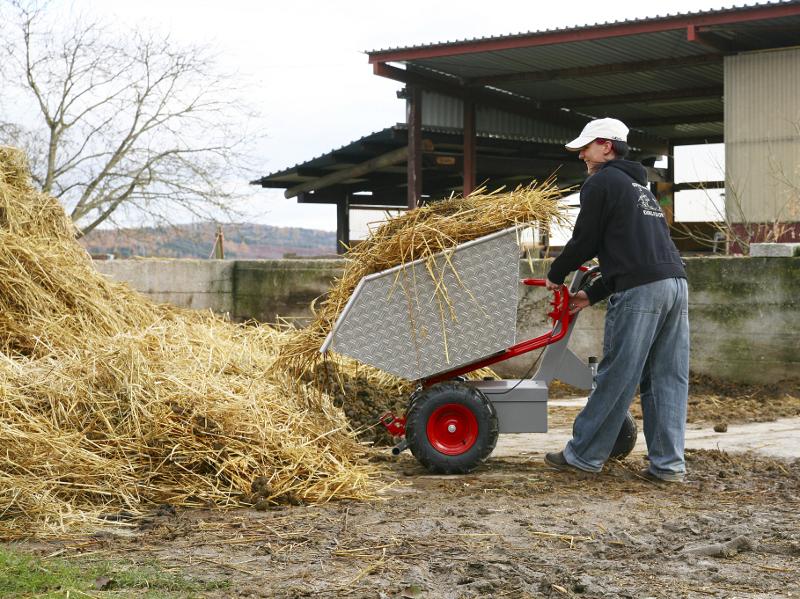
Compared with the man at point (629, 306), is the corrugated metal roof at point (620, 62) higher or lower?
higher

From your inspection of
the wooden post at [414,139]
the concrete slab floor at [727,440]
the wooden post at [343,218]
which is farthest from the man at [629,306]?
the wooden post at [343,218]

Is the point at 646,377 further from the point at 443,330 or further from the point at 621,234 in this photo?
the point at 443,330

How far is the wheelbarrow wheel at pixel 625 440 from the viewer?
5.88 metres

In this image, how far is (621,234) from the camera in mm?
5387

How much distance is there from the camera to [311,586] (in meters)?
3.49

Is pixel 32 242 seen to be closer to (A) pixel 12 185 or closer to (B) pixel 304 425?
(A) pixel 12 185

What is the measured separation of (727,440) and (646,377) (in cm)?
152

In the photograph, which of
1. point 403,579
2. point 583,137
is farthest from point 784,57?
point 403,579

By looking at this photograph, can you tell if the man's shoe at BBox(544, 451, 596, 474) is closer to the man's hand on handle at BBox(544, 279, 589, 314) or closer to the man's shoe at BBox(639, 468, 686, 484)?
the man's shoe at BBox(639, 468, 686, 484)

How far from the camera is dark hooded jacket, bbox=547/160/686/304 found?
536 cm

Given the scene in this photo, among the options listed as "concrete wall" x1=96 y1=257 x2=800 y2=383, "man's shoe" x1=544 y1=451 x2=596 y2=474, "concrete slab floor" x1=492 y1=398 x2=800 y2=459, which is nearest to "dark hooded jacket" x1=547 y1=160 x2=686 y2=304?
"man's shoe" x1=544 y1=451 x2=596 y2=474

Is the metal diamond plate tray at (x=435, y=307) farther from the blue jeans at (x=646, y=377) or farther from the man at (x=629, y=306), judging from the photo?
the blue jeans at (x=646, y=377)

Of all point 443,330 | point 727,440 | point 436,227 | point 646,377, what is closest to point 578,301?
point 646,377

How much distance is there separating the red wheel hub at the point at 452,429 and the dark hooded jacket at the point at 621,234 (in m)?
0.89
